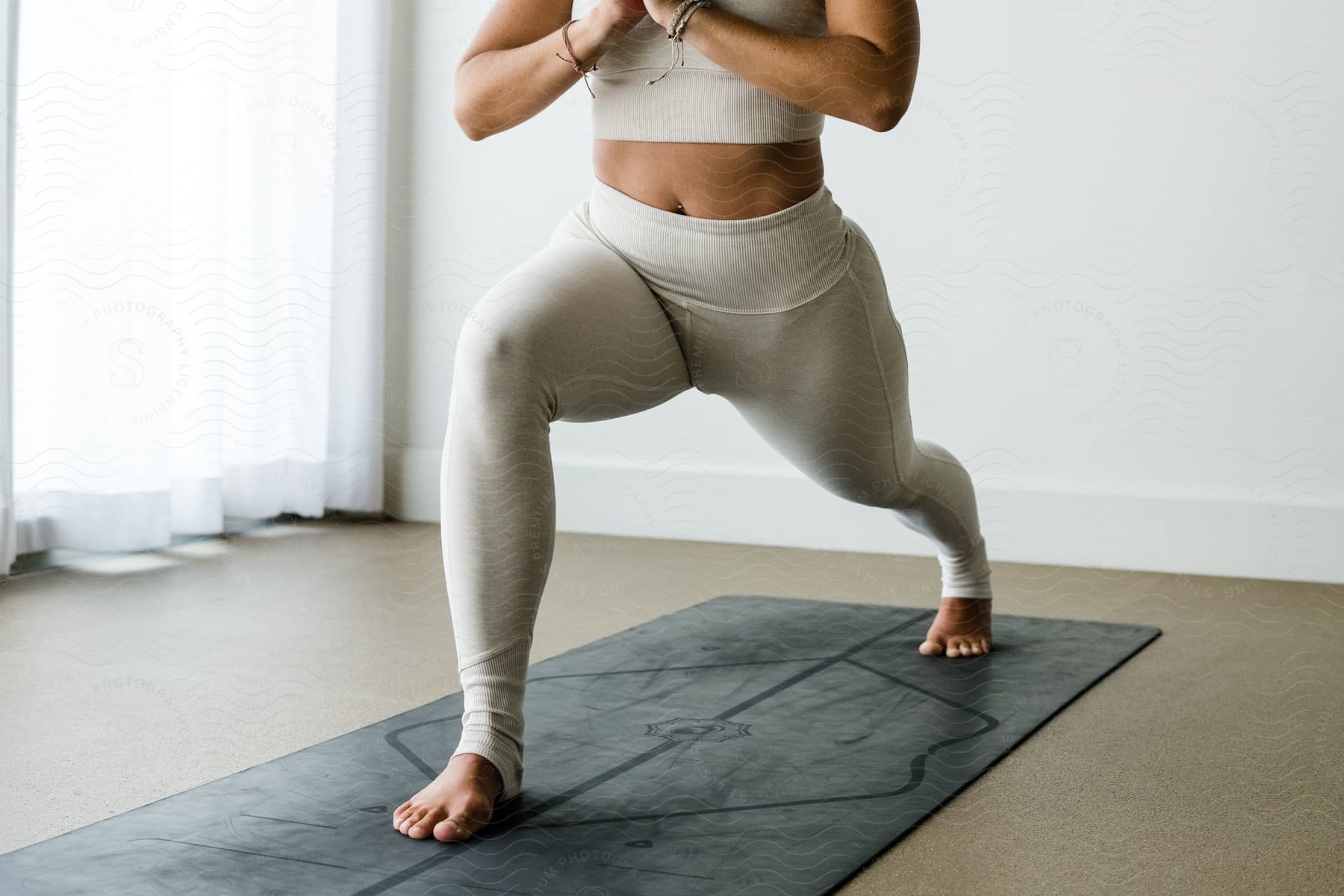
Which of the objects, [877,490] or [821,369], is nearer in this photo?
[821,369]

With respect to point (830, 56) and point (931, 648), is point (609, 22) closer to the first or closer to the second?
point (830, 56)

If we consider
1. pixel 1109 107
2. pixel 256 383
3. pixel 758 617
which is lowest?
pixel 758 617

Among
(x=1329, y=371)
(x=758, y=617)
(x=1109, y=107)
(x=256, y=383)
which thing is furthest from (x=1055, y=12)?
(x=256, y=383)

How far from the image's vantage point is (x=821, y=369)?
5.20ft

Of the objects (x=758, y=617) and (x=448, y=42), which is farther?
(x=448, y=42)

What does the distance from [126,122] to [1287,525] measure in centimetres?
246

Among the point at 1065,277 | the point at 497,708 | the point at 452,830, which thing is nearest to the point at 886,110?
the point at 497,708

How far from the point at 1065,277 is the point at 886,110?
176cm

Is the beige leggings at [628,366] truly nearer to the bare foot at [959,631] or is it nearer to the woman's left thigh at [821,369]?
the woman's left thigh at [821,369]

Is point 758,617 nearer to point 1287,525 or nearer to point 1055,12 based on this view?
point 1287,525

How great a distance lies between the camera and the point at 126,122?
8.36 feet

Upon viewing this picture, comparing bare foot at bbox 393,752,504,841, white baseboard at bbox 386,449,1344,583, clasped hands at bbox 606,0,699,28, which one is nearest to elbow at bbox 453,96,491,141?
clasped hands at bbox 606,0,699,28

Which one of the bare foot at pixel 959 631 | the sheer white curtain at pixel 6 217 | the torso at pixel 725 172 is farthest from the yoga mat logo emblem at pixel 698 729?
the sheer white curtain at pixel 6 217

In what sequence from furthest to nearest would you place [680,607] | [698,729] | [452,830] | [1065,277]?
1. [1065,277]
2. [680,607]
3. [698,729]
4. [452,830]
